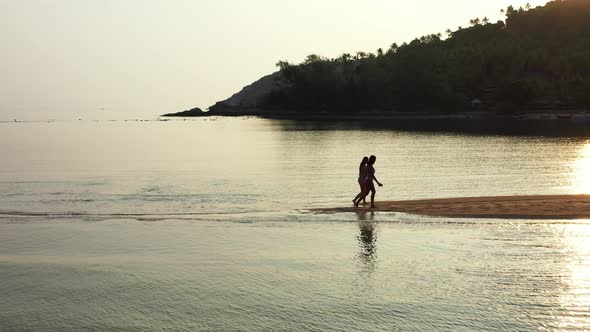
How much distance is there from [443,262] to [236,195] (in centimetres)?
2066

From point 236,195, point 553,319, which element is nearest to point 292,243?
point 553,319

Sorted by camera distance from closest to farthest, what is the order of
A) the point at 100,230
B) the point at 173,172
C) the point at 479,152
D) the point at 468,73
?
the point at 100,230, the point at 173,172, the point at 479,152, the point at 468,73

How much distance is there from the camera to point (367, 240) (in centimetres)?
2219

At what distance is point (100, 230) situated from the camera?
26.0m

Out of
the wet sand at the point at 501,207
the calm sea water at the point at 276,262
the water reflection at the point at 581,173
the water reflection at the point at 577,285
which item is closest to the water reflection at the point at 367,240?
the calm sea water at the point at 276,262

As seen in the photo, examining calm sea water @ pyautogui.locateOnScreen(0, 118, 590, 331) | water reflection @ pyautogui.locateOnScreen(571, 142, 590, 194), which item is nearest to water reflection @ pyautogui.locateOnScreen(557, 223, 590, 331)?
calm sea water @ pyautogui.locateOnScreen(0, 118, 590, 331)

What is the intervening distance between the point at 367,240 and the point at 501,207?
9.26 meters

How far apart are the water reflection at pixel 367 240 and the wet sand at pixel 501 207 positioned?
6.64ft

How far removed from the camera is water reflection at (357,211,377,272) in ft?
62.3

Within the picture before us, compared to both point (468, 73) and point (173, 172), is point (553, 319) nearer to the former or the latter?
point (173, 172)

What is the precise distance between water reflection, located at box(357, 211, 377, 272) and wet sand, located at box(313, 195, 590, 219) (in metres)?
2.02

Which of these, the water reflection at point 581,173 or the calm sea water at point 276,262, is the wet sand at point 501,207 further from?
the water reflection at point 581,173

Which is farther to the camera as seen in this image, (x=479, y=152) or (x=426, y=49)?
(x=426, y=49)

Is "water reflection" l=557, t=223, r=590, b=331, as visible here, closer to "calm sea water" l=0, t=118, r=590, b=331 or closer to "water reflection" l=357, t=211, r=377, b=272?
"calm sea water" l=0, t=118, r=590, b=331
